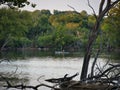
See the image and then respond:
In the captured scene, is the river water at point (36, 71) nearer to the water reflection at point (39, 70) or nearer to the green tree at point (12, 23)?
the water reflection at point (39, 70)

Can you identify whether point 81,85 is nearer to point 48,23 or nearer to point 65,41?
point 65,41

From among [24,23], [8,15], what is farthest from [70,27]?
[8,15]

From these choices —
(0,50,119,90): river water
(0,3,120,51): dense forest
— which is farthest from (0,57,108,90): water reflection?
(0,3,120,51): dense forest

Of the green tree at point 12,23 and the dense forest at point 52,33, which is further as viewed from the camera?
the dense forest at point 52,33

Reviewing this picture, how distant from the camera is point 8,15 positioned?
91.6 meters

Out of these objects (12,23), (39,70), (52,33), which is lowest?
(52,33)

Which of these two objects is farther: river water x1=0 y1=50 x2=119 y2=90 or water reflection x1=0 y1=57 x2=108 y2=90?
water reflection x1=0 y1=57 x2=108 y2=90

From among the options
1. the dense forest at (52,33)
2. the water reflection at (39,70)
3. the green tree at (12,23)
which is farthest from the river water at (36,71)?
the dense forest at (52,33)

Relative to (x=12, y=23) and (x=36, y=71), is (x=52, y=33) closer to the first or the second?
(x=12, y=23)

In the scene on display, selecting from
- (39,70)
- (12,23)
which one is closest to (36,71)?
(39,70)

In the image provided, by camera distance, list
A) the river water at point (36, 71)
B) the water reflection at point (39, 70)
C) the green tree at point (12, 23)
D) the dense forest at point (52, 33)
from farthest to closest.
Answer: the dense forest at point (52, 33) < the green tree at point (12, 23) < the water reflection at point (39, 70) < the river water at point (36, 71)

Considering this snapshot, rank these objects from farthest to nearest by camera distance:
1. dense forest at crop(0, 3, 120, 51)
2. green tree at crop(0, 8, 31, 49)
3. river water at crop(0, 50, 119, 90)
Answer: dense forest at crop(0, 3, 120, 51) < green tree at crop(0, 8, 31, 49) < river water at crop(0, 50, 119, 90)

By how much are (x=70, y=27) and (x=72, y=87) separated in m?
99.9

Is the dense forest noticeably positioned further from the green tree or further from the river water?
the river water
